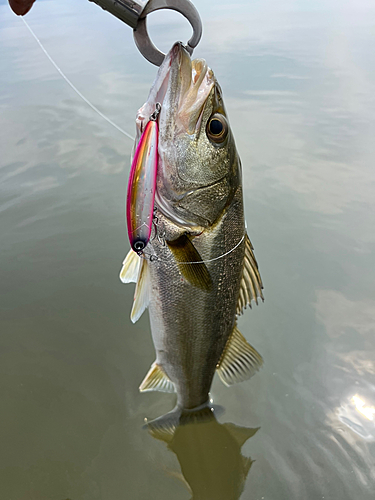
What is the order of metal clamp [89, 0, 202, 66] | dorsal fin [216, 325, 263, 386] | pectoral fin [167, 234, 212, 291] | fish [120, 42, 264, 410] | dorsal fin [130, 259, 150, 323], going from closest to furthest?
metal clamp [89, 0, 202, 66], fish [120, 42, 264, 410], pectoral fin [167, 234, 212, 291], dorsal fin [130, 259, 150, 323], dorsal fin [216, 325, 263, 386]

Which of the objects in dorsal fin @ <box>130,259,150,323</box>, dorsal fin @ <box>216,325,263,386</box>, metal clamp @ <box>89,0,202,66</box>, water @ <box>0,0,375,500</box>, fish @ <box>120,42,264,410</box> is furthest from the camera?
water @ <box>0,0,375,500</box>

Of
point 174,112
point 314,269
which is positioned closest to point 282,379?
point 314,269

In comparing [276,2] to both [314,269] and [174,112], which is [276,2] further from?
[174,112]

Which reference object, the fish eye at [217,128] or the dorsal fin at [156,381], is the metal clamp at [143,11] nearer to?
the fish eye at [217,128]

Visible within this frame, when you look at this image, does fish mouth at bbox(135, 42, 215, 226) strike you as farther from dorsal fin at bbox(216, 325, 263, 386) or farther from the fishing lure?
dorsal fin at bbox(216, 325, 263, 386)

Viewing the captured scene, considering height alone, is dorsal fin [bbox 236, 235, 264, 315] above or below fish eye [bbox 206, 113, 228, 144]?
below

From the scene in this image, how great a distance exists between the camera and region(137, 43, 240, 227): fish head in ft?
4.86

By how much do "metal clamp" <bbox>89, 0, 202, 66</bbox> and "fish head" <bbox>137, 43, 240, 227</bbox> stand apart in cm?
14

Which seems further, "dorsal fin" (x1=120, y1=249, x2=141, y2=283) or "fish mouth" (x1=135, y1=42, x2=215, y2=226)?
"dorsal fin" (x1=120, y1=249, x2=141, y2=283)

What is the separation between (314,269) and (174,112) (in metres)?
2.43

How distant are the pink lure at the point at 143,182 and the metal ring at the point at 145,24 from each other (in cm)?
34

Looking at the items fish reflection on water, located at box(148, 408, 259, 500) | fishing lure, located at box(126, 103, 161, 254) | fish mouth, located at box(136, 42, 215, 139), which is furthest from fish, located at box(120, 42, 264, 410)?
fish reflection on water, located at box(148, 408, 259, 500)

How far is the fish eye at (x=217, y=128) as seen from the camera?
5.12 feet

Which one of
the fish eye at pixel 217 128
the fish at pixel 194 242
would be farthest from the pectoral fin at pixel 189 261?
the fish eye at pixel 217 128
